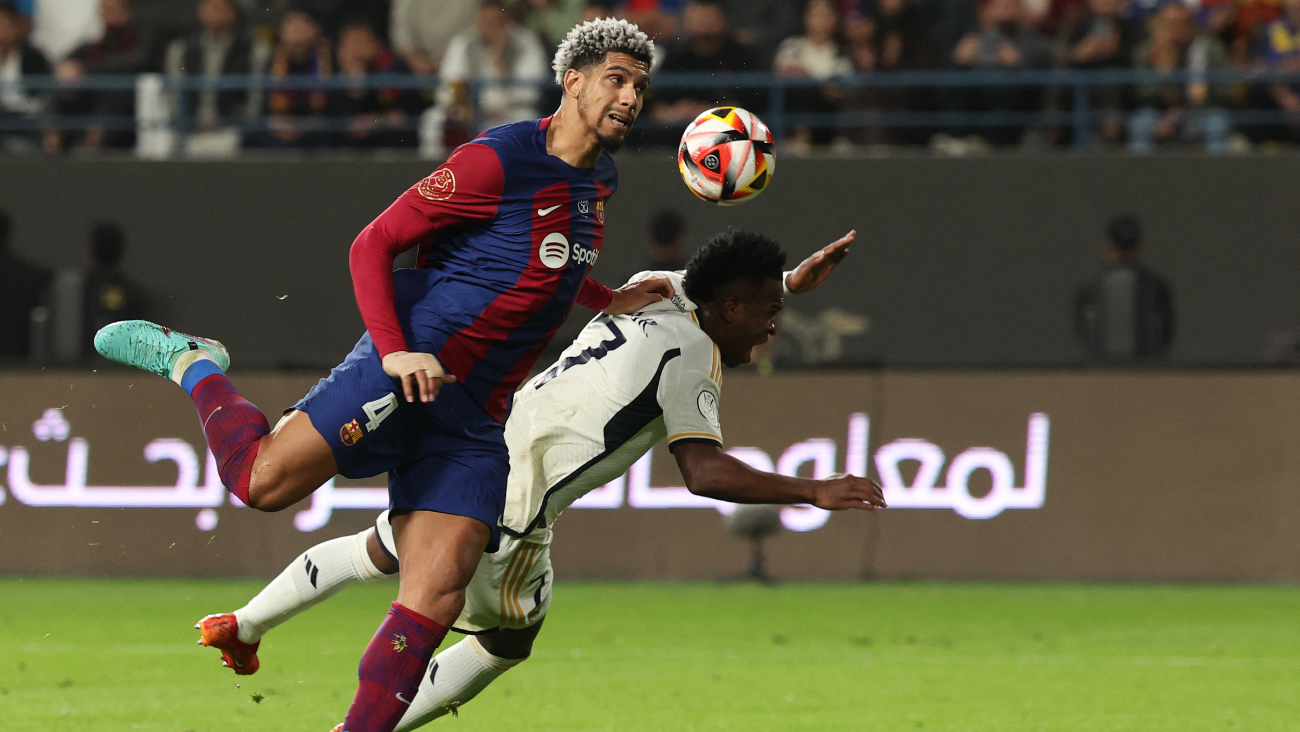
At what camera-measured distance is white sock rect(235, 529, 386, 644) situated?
5.77 meters

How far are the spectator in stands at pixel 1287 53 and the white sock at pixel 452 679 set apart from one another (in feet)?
36.2

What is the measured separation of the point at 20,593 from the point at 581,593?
3691 millimetres

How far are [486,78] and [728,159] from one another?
8683 mm

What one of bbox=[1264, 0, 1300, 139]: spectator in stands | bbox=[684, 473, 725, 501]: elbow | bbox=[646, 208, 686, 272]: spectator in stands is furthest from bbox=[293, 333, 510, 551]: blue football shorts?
bbox=[1264, 0, 1300, 139]: spectator in stands

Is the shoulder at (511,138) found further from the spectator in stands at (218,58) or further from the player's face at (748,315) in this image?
the spectator in stands at (218,58)

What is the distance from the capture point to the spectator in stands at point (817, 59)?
14602 mm

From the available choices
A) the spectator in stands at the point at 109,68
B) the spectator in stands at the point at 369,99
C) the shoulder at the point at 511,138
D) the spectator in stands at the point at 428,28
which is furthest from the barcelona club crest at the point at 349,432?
the spectator in stands at the point at 109,68

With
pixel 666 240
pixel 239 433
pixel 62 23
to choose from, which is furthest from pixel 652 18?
pixel 239 433

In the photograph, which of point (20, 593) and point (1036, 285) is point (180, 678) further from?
point (1036, 285)

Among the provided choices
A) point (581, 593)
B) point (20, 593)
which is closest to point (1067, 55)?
point (581, 593)

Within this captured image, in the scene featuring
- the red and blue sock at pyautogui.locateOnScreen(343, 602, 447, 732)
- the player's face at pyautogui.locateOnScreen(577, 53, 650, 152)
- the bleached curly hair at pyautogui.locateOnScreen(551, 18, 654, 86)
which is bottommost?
the red and blue sock at pyautogui.locateOnScreen(343, 602, 447, 732)

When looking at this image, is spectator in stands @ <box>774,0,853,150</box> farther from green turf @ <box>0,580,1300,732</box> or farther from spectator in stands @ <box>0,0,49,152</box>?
spectator in stands @ <box>0,0,49,152</box>

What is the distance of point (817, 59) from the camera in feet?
48.3

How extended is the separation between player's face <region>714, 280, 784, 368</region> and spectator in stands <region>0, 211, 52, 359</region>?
927 cm
